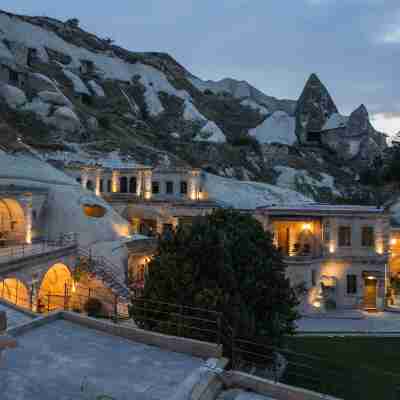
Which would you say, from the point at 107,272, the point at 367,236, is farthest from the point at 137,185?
the point at 367,236

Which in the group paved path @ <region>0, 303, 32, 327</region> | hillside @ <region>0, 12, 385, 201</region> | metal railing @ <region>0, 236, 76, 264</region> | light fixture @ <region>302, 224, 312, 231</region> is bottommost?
paved path @ <region>0, 303, 32, 327</region>

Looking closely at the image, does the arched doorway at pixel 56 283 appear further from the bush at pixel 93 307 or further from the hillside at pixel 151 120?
the hillside at pixel 151 120

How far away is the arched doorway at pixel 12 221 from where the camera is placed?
117ft

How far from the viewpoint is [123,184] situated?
5406 cm

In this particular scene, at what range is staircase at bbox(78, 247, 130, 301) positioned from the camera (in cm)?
3111

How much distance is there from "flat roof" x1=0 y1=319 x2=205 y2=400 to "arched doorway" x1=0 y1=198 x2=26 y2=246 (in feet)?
80.1

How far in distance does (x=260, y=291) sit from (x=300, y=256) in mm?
15660

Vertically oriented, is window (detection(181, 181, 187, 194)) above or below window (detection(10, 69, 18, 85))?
below

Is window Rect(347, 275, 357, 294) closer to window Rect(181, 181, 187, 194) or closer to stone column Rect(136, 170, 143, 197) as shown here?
window Rect(181, 181, 187, 194)

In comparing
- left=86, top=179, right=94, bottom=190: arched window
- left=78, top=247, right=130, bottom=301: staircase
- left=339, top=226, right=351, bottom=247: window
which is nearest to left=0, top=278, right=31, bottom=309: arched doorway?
left=78, top=247, right=130, bottom=301: staircase

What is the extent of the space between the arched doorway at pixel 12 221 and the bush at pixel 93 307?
883 centimetres

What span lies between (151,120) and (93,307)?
80.9 metres

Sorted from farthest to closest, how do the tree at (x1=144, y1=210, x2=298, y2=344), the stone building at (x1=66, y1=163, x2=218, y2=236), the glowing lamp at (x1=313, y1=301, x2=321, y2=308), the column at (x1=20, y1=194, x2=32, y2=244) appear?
the stone building at (x1=66, y1=163, x2=218, y2=236) < the glowing lamp at (x1=313, y1=301, x2=321, y2=308) < the column at (x1=20, y1=194, x2=32, y2=244) < the tree at (x1=144, y1=210, x2=298, y2=344)

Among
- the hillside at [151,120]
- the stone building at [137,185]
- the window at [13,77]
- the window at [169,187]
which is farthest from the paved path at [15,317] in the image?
the window at [13,77]
